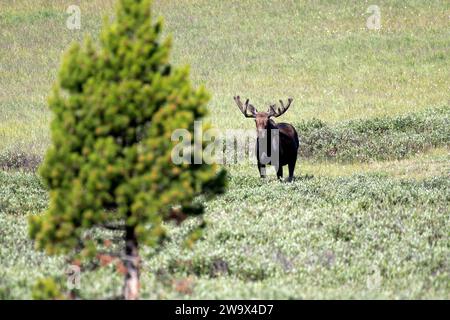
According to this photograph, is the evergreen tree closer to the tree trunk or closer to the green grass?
the tree trunk

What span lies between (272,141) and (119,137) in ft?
40.3

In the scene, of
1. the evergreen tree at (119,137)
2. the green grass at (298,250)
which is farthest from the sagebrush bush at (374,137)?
the evergreen tree at (119,137)

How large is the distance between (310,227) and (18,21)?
34.6 metres

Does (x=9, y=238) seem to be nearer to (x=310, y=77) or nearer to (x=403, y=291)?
(x=403, y=291)

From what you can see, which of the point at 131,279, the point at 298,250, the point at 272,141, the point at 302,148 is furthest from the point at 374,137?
the point at 131,279

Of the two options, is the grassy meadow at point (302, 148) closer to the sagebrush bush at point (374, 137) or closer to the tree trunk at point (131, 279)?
the sagebrush bush at point (374, 137)

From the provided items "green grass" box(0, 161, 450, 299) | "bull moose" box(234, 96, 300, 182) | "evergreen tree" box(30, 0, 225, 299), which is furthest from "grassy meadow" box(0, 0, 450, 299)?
"evergreen tree" box(30, 0, 225, 299)

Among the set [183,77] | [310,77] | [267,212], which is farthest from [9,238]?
[310,77]

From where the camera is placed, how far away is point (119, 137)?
10578mm

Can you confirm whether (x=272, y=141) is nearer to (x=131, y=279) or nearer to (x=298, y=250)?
(x=298, y=250)

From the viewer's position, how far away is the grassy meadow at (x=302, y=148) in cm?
1294

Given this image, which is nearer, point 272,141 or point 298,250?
point 298,250

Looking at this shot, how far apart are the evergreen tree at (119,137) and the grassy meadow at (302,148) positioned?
1.16m

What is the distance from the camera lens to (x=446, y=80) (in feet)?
131
